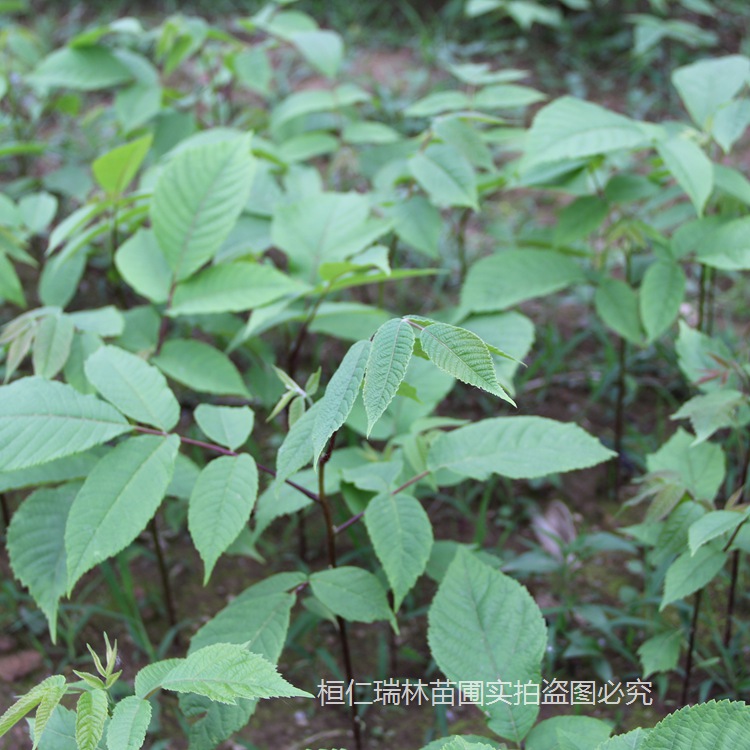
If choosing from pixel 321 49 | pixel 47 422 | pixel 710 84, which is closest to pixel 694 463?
pixel 710 84

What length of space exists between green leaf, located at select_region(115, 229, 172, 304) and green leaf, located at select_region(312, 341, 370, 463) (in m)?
0.80

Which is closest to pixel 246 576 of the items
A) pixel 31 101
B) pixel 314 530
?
pixel 314 530

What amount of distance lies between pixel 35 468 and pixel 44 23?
3160 mm

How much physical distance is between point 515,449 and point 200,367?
0.69m

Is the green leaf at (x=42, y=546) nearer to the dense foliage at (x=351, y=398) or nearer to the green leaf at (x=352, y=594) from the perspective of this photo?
the dense foliage at (x=351, y=398)

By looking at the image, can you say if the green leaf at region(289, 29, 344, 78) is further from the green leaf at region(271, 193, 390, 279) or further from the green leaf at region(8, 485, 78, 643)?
the green leaf at region(8, 485, 78, 643)

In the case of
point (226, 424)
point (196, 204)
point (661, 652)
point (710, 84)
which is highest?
point (710, 84)

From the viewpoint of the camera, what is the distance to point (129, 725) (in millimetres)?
975

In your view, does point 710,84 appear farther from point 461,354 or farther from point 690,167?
point 461,354

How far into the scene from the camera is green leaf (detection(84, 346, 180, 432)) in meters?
1.36

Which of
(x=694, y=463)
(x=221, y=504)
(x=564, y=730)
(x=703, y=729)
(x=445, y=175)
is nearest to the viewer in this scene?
(x=703, y=729)

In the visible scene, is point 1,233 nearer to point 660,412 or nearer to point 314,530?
point 314,530

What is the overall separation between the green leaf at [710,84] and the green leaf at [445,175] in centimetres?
54

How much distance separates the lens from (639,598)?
177 centimetres
